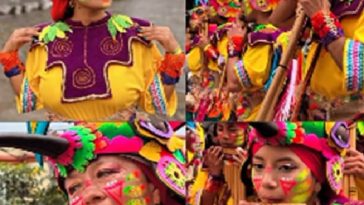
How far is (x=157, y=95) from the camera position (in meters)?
1.98

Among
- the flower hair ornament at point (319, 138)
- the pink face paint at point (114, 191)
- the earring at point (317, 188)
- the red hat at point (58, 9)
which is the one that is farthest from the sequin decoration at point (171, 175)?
the red hat at point (58, 9)

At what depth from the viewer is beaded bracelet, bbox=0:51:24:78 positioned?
1975 mm

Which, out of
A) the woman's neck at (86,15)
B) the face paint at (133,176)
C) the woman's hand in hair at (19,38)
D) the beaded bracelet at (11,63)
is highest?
the woman's neck at (86,15)

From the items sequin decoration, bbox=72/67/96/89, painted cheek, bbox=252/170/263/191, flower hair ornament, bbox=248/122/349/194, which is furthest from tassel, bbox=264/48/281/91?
sequin decoration, bbox=72/67/96/89

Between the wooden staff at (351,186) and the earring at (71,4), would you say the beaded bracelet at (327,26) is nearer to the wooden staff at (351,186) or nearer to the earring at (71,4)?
the wooden staff at (351,186)

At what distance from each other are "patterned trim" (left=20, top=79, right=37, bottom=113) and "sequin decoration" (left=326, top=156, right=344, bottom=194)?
28.4 inches

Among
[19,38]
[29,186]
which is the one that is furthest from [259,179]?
[19,38]

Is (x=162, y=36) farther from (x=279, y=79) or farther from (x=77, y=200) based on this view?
(x=77, y=200)

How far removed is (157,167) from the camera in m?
1.99

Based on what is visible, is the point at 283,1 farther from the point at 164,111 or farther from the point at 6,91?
the point at 6,91

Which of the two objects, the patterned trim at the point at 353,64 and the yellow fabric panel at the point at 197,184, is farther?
the yellow fabric panel at the point at 197,184

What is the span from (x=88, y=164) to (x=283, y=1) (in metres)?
0.61

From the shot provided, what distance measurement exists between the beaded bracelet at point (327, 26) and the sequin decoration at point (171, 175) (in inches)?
18.4

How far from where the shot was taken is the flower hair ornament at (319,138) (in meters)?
1.96
